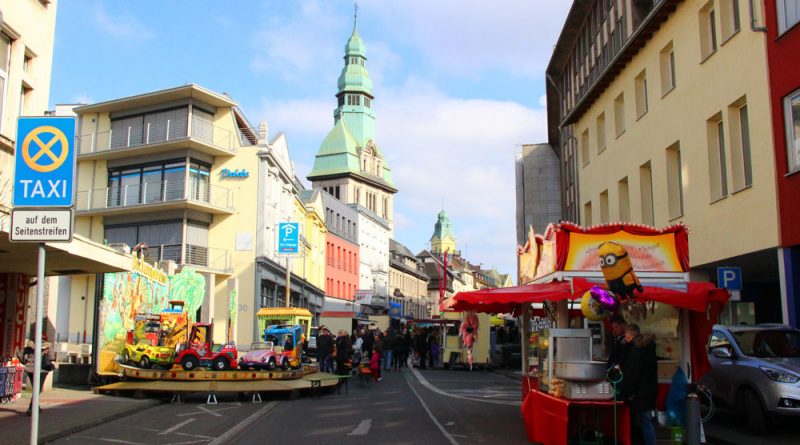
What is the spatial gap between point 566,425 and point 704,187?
12.0m

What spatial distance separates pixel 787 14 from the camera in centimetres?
1609

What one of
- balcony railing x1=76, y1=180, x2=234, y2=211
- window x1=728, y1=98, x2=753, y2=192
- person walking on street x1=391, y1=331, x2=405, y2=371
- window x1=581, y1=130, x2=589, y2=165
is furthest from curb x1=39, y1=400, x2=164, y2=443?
balcony railing x1=76, y1=180, x2=234, y2=211

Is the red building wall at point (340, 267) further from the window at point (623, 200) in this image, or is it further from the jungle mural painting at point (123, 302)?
the window at point (623, 200)

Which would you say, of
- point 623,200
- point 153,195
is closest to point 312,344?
point 153,195

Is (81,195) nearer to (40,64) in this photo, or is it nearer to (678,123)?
(40,64)

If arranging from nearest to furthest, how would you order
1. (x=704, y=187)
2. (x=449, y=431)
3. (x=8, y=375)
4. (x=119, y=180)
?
(x=449, y=431), (x=8, y=375), (x=704, y=187), (x=119, y=180)

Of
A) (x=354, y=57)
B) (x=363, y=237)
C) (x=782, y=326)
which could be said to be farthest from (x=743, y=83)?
(x=354, y=57)

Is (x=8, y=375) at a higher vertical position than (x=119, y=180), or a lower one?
lower

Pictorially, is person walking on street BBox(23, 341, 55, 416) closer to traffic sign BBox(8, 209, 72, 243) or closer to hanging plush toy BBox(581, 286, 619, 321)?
traffic sign BBox(8, 209, 72, 243)

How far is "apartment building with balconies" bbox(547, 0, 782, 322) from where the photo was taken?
17.4 meters

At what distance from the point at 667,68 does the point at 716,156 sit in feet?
14.5

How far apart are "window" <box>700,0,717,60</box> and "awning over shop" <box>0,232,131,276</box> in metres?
15.6

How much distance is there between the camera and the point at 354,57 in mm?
120750

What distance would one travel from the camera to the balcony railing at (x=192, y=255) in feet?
143
